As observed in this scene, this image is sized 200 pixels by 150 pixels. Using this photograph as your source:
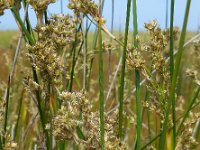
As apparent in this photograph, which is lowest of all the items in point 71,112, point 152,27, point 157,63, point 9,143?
point 9,143

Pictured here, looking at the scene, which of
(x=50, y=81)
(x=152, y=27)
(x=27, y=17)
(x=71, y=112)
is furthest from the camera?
(x=27, y=17)

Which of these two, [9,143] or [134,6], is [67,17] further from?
[9,143]

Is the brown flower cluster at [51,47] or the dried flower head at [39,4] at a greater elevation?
the dried flower head at [39,4]

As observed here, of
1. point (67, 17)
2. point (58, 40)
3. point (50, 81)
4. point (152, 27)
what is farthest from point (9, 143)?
point (152, 27)

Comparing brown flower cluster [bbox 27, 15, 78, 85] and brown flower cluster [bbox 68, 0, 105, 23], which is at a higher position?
brown flower cluster [bbox 68, 0, 105, 23]

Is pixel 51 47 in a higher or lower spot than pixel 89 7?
lower

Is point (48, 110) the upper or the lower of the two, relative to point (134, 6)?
lower

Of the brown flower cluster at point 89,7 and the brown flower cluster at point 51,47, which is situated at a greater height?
the brown flower cluster at point 89,7

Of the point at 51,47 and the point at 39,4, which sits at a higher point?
the point at 39,4

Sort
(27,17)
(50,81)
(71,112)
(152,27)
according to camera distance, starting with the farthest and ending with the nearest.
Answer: (27,17) → (152,27) → (50,81) → (71,112)

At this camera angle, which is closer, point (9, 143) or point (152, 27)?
point (9, 143)

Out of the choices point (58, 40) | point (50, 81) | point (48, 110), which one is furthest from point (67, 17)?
point (48, 110)
